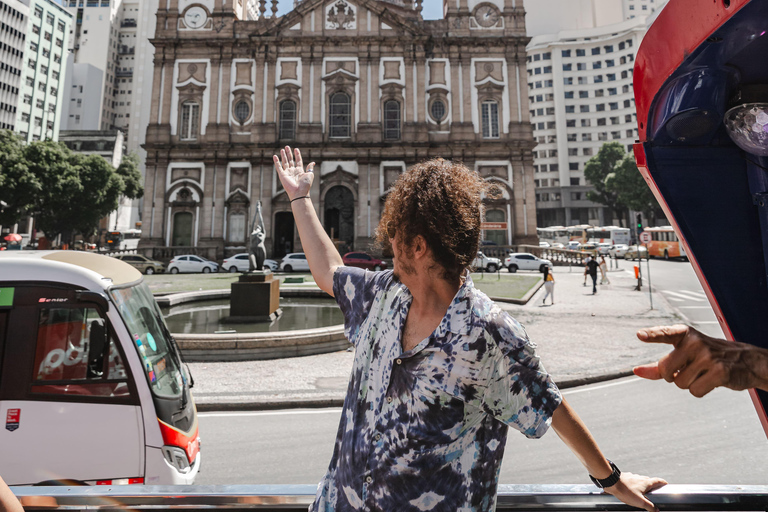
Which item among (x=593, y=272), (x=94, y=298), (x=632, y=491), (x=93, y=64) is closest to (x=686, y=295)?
(x=593, y=272)

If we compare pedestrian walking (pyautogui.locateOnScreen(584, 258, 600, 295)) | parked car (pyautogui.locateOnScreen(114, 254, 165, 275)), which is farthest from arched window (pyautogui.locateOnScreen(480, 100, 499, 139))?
parked car (pyautogui.locateOnScreen(114, 254, 165, 275))

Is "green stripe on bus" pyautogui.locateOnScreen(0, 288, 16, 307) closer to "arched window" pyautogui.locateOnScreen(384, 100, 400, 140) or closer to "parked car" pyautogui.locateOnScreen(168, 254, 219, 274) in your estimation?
"parked car" pyautogui.locateOnScreen(168, 254, 219, 274)

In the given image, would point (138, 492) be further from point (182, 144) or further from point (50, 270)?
point (182, 144)

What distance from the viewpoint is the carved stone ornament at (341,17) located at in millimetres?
33875

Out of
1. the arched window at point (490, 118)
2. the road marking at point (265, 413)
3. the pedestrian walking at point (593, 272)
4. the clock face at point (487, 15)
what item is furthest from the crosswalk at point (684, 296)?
the clock face at point (487, 15)

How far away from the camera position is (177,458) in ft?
9.29

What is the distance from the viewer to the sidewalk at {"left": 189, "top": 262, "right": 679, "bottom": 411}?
19.7ft

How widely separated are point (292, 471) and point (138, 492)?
284 centimetres

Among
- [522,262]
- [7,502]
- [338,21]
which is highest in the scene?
[338,21]

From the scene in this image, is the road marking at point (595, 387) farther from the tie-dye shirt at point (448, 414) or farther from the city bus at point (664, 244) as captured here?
the city bus at point (664, 244)

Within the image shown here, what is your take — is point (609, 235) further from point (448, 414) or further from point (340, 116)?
point (448, 414)

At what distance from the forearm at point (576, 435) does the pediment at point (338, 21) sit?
36.8 meters

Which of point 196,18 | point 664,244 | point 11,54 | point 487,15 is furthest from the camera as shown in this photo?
point 11,54

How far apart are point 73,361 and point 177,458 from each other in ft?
3.31
